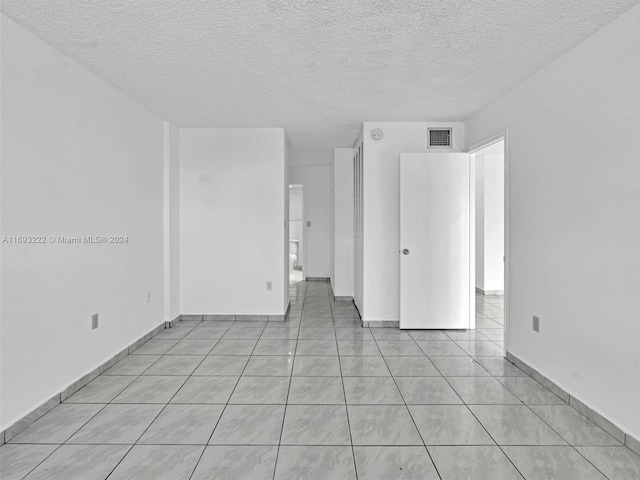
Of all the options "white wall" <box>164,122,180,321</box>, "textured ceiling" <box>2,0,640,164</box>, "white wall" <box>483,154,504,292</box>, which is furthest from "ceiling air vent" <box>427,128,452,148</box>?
"white wall" <box>164,122,180,321</box>

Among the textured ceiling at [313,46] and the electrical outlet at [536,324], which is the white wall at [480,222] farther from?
the electrical outlet at [536,324]

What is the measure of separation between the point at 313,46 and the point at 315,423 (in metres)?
2.39

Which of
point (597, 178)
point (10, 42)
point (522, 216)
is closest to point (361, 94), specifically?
point (522, 216)

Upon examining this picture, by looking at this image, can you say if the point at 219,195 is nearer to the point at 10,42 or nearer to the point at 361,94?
the point at 361,94

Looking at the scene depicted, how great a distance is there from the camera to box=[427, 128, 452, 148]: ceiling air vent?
429cm

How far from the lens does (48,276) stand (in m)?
2.38

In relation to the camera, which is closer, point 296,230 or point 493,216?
point 493,216

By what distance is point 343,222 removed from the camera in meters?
5.93

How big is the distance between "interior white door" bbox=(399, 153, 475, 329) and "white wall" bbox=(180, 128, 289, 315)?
1.50m

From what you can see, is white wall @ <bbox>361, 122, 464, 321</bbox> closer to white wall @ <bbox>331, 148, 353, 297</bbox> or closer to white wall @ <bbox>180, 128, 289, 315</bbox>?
white wall @ <bbox>180, 128, 289, 315</bbox>

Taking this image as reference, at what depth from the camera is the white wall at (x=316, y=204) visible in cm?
754

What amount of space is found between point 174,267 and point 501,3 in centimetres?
397

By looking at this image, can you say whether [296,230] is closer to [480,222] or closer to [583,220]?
[480,222]

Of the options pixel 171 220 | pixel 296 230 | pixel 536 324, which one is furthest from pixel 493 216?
pixel 296 230
